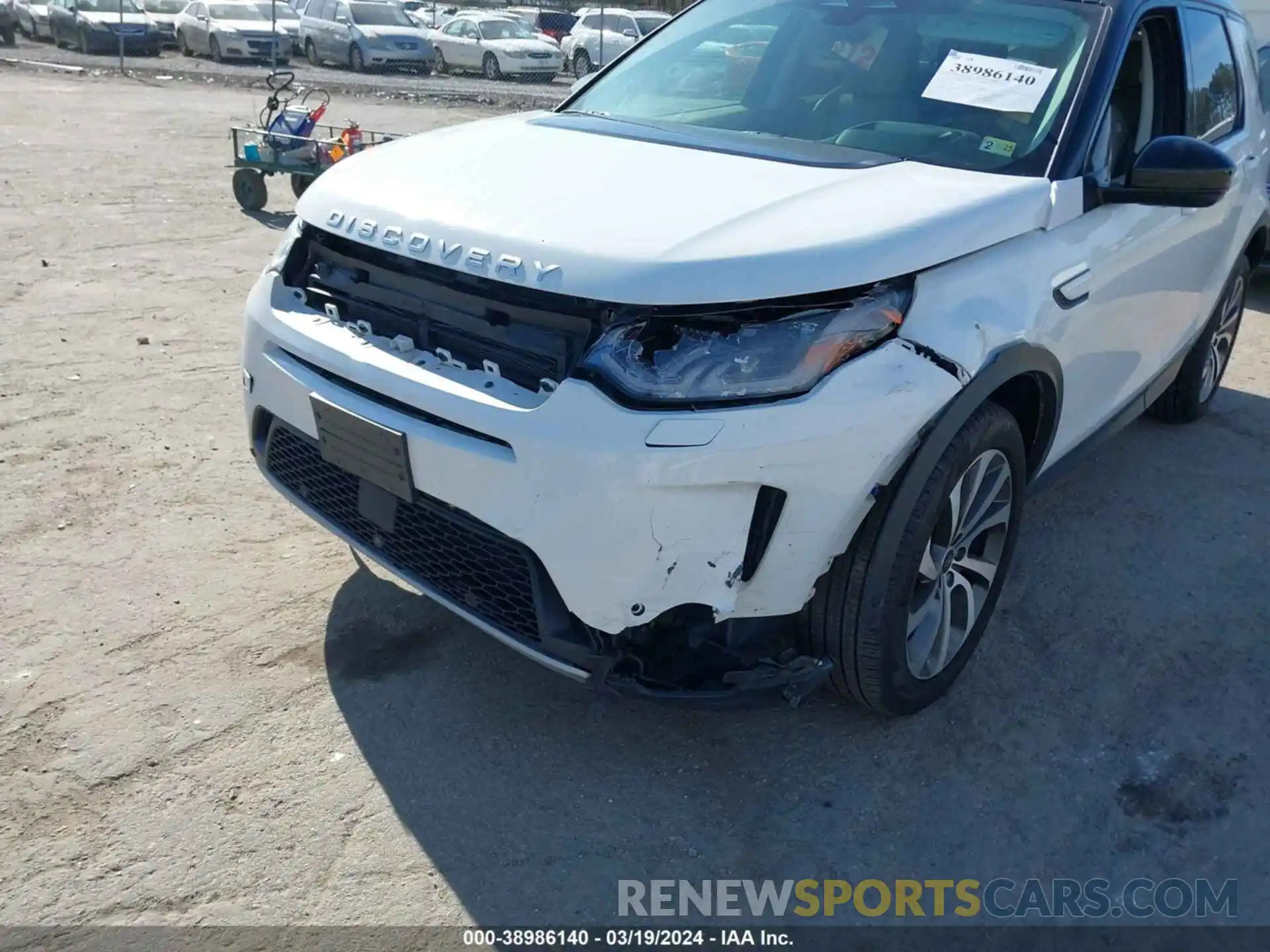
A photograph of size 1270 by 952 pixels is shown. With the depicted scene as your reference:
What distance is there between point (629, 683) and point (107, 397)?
11.5 feet

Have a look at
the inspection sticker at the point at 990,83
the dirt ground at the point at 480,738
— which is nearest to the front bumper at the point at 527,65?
the dirt ground at the point at 480,738

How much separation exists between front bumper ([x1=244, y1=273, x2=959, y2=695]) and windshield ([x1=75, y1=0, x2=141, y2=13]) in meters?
29.2

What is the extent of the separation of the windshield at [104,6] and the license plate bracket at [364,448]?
2883cm

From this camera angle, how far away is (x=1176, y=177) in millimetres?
3047

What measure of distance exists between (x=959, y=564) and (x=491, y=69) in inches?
905

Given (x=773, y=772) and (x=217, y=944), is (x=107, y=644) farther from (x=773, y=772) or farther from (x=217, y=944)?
(x=773, y=772)

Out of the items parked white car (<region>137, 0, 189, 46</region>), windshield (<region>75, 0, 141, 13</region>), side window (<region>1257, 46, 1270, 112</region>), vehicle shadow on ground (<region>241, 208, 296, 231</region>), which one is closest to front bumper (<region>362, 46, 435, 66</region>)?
parked white car (<region>137, 0, 189, 46</region>)

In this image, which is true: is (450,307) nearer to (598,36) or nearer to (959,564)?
(959,564)

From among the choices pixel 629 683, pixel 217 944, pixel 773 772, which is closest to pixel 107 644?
pixel 217 944

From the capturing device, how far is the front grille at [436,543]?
8.35ft

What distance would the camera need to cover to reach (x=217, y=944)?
7.55 ft

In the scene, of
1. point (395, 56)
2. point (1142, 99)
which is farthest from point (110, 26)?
point (1142, 99)

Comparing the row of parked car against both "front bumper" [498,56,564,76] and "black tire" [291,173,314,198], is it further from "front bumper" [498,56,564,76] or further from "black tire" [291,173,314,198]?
"black tire" [291,173,314,198]

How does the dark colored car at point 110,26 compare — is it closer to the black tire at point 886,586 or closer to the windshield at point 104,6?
the windshield at point 104,6
